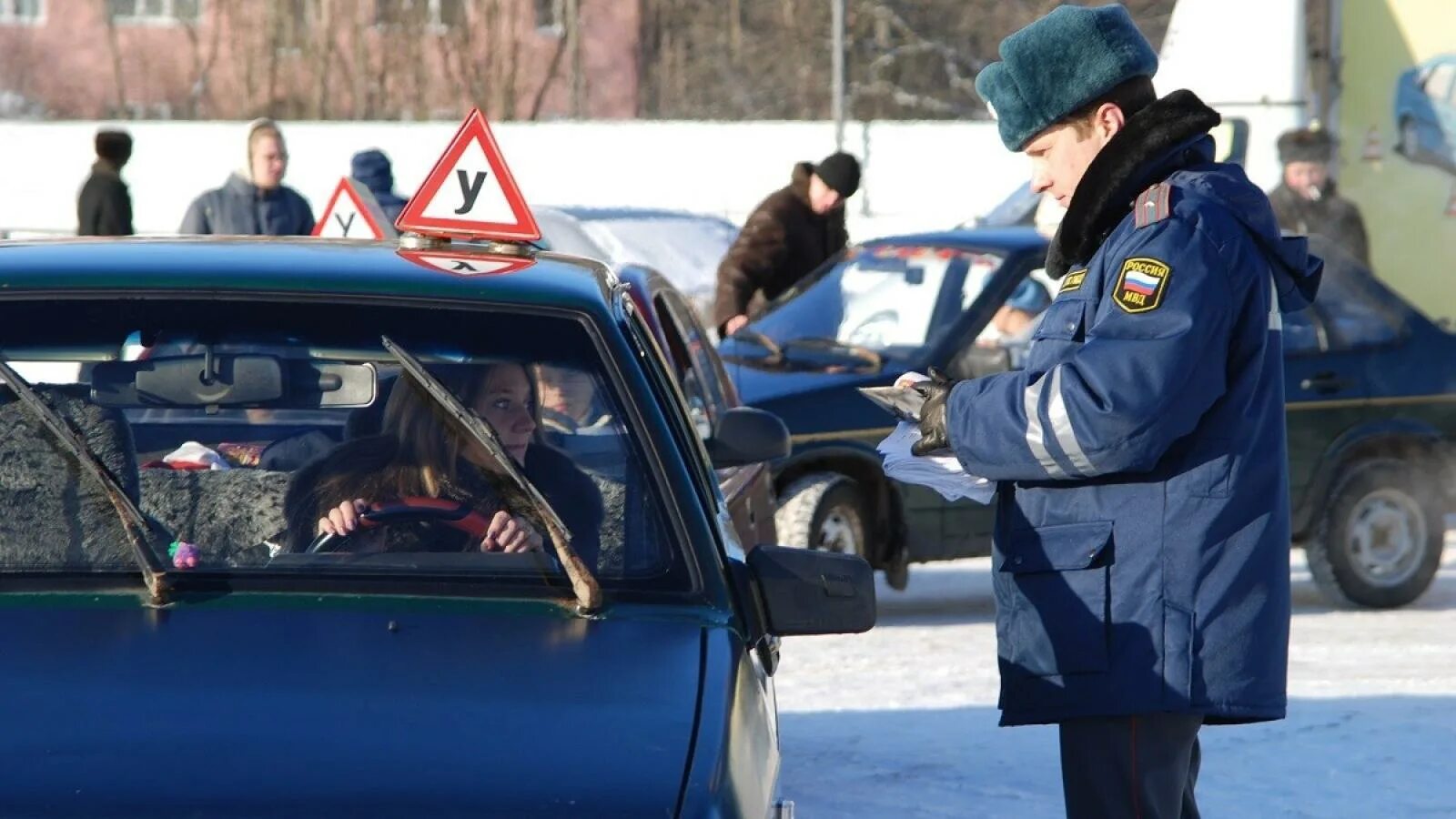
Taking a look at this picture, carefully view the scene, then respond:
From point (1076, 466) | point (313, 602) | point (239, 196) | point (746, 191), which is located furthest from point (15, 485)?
point (746, 191)

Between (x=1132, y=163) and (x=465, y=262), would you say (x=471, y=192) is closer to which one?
(x=465, y=262)

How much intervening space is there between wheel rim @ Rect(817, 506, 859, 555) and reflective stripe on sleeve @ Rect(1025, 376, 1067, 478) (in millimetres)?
5686

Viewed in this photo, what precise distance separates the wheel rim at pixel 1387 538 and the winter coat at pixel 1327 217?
3.06 metres

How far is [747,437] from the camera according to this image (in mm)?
5137

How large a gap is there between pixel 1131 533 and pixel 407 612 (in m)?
1.08

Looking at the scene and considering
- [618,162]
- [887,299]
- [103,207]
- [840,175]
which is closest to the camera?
[887,299]

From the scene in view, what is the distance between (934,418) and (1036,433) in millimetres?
256

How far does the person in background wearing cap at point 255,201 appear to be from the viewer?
1057cm

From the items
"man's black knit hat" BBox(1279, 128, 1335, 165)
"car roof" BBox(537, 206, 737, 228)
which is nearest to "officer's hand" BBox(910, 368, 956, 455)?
"man's black knit hat" BBox(1279, 128, 1335, 165)

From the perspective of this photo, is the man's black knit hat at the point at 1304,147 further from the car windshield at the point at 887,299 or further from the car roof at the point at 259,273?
the car roof at the point at 259,273

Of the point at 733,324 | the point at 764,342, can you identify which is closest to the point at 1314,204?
the point at 733,324

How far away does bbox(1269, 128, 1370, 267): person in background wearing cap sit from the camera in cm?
1291

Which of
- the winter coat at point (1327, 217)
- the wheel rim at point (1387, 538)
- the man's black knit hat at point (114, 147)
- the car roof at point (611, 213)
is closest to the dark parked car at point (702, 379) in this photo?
the wheel rim at point (1387, 538)

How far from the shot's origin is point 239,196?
10.7 metres
